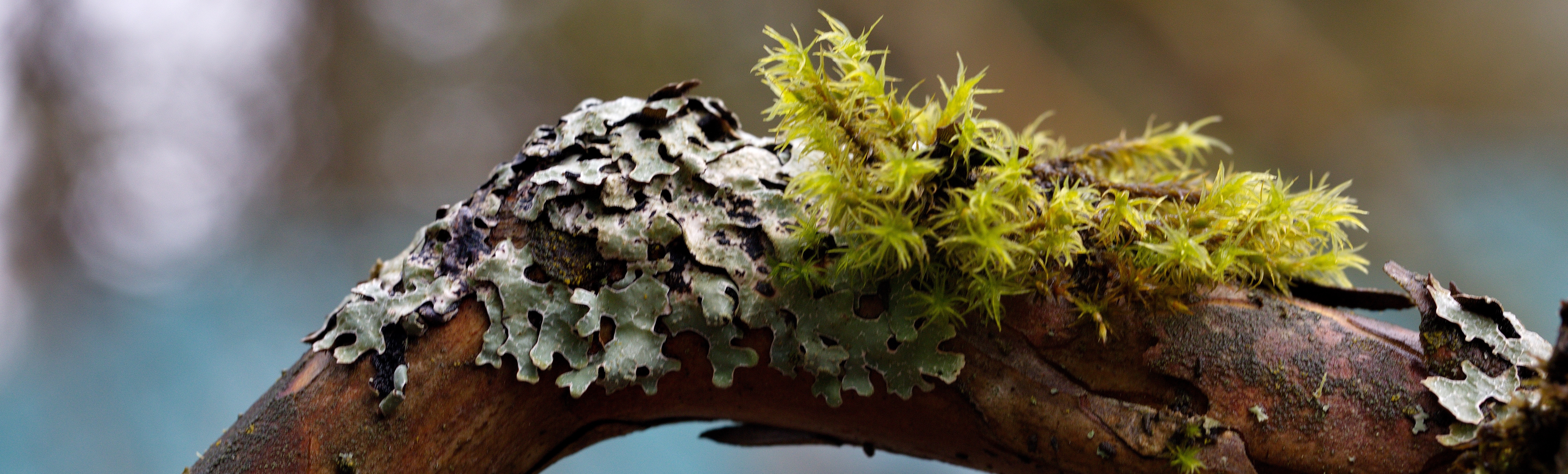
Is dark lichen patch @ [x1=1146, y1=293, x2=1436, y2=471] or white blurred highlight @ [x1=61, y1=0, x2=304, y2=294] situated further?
white blurred highlight @ [x1=61, y1=0, x2=304, y2=294]

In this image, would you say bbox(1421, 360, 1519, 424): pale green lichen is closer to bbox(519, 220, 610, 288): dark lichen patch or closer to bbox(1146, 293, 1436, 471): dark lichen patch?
bbox(1146, 293, 1436, 471): dark lichen patch

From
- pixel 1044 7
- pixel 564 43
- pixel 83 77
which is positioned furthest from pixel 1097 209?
pixel 83 77

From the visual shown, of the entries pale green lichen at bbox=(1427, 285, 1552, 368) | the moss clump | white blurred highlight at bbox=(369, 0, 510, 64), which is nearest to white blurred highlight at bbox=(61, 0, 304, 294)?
white blurred highlight at bbox=(369, 0, 510, 64)

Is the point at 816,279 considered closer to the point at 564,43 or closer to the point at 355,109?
the point at 564,43

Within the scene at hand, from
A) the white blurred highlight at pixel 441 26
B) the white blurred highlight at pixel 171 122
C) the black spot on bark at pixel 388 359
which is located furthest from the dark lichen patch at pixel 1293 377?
the white blurred highlight at pixel 171 122

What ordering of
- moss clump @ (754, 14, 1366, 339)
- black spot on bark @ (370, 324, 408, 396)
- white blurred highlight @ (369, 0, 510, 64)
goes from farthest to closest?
Answer: white blurred highlight @ (369, 0, 510, 64) → black spot on bark @ (370, 324, 408, 396) → moss clump @ (754, 14, 1366, 339)
